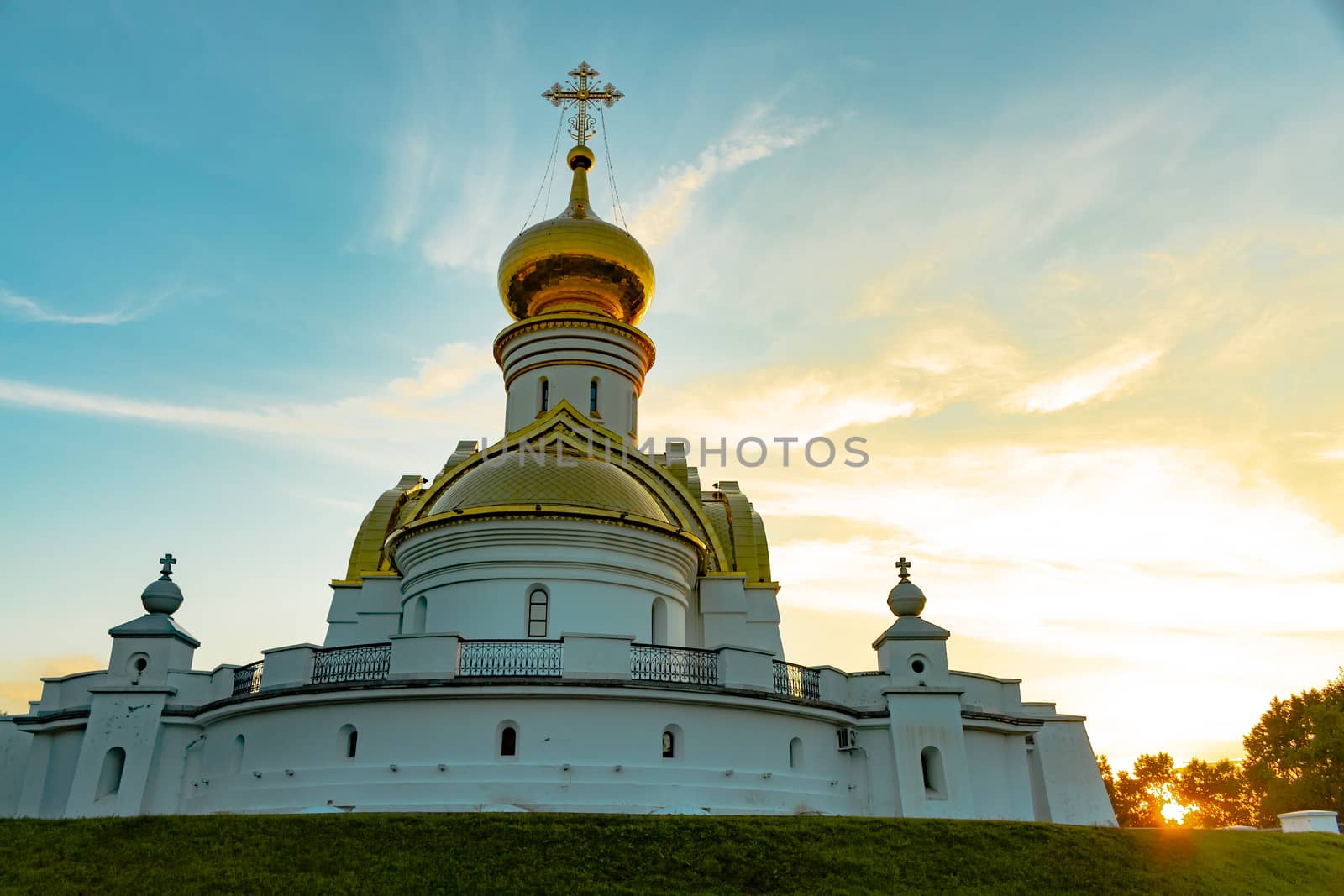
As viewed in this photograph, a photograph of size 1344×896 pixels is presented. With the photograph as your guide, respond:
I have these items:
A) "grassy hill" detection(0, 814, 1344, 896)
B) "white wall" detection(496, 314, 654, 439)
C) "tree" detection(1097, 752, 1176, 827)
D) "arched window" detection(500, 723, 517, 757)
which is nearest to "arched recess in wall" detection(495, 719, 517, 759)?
"arched window" detection(500, 723, 517, 757)

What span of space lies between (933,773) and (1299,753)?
890 inches

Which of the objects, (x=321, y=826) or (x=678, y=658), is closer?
(x=321, y=826)

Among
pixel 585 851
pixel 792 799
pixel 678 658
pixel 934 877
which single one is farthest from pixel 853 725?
pixel 585 851

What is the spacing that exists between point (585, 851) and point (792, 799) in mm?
5062

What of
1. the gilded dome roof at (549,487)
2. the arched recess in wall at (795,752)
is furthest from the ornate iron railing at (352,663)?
the arched recess in wall at (795,752)

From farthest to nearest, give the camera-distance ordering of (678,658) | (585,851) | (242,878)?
(678,658), (585,851), (242,878)

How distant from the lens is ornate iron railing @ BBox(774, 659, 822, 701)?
1502 centimetres

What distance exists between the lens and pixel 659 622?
648 inches

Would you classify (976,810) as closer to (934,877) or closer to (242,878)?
(934,877)

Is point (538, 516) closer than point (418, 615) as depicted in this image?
Yes

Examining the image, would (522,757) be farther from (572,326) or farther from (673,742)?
(572,326)

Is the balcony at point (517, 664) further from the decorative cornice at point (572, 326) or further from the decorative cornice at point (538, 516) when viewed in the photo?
the decorative cornice at point (572, 326)

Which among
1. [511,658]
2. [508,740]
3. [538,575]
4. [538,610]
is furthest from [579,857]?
[538,575]

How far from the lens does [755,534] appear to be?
20.4m
